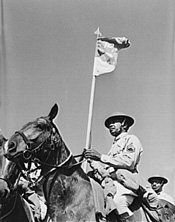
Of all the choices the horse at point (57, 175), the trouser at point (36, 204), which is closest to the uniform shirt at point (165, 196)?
the horse at point (57, 175)

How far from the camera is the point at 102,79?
2465 millimetres

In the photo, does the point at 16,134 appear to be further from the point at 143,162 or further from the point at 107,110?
the point at 143,162

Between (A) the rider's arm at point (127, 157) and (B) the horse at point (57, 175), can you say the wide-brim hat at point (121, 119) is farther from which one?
(B) the horse at point (57, 175)

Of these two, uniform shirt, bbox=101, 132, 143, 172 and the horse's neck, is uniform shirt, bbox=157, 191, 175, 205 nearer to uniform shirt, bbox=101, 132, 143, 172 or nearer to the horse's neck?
uniform shirt, bbox=101, 132, 143, 172

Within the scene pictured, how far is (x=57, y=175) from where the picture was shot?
2.39 metres

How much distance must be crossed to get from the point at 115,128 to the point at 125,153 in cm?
16

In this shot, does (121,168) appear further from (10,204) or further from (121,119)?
(10,204)

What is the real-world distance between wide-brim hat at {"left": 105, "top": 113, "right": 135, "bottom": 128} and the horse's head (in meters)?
0.31

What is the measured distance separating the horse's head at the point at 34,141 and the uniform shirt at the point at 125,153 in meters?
0.32

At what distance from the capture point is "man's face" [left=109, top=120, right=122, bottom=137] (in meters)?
2.43

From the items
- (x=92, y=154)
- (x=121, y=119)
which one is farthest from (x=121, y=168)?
(x=121, y=119)

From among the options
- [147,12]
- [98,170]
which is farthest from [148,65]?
[98,170]

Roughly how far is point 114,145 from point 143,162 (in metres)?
0.19

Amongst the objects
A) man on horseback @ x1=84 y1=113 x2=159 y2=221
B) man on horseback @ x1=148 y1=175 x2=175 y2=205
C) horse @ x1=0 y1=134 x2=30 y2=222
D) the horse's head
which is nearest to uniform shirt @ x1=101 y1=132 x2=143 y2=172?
man on horseback @ x1=84 y1=113 x2=159 y2=221
